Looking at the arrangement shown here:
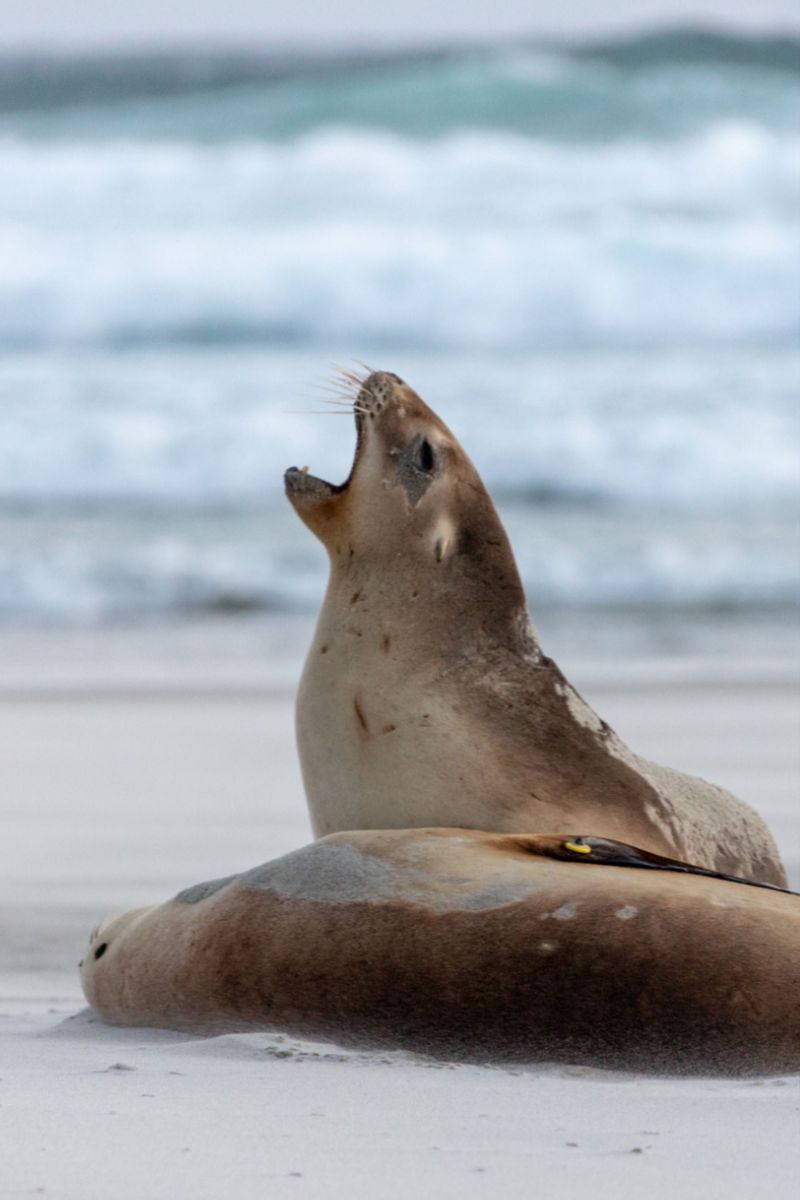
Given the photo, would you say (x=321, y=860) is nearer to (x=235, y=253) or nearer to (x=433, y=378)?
(x=433, y=378)

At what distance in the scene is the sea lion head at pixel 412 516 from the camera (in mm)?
4227

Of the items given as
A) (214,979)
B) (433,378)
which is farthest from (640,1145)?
(433,378)

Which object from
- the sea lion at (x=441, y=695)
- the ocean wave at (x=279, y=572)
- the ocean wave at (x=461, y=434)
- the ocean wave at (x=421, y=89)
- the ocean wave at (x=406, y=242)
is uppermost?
the ocean wave at (x=421, y=89)

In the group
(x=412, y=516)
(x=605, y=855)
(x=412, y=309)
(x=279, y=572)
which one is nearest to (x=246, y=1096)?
(x=605, y=855)

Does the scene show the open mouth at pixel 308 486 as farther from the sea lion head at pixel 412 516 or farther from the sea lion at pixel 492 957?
the sea lion at pixel 492 957

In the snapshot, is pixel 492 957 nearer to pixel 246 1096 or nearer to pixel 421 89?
pixel 246 1096

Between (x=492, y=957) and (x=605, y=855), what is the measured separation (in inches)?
16.7

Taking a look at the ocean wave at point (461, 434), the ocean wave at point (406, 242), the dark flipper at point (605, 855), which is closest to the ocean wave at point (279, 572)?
the ocean wave at point (461, 434)

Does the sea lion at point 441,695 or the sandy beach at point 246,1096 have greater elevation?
the sea lion at point 441,695

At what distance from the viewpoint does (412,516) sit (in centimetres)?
425

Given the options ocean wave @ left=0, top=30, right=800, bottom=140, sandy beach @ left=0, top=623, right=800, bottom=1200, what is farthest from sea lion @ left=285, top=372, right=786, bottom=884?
ocean wave @ left=0, top=30, right=800, bottom=140

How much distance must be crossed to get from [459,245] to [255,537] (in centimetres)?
1095

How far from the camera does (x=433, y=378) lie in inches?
797

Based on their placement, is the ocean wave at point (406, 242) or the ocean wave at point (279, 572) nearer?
the ocean wave at point (279, 572)
